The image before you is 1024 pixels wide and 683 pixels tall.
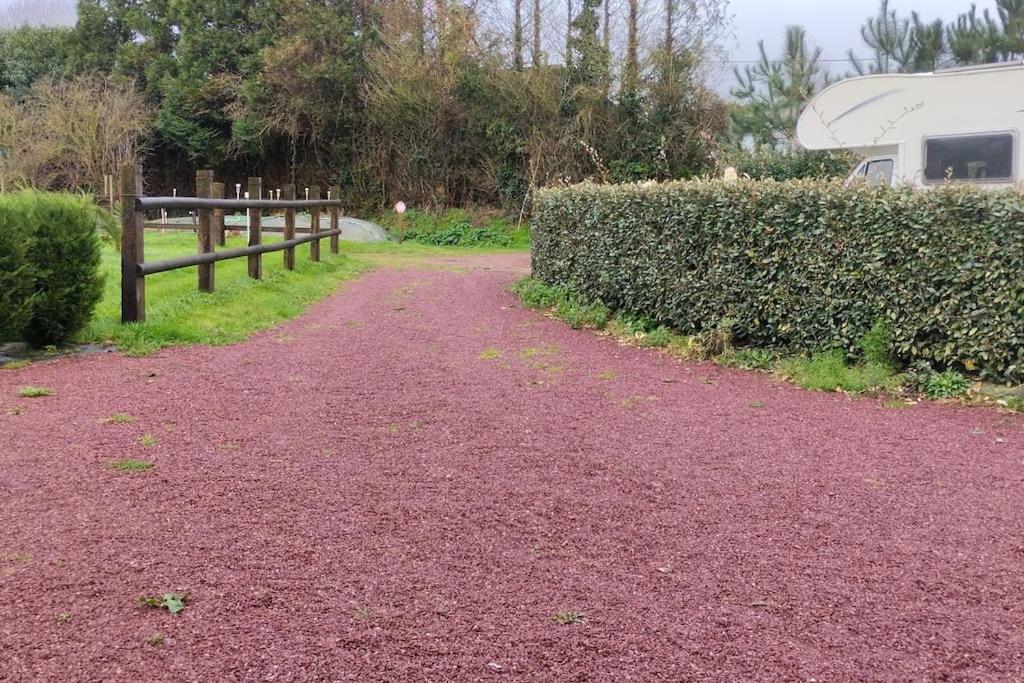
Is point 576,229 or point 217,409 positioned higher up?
point 576,229

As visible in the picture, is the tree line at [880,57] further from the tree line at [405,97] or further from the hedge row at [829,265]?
the hedge row at [829,265]

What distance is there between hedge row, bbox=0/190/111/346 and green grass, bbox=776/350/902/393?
5529 millimetres

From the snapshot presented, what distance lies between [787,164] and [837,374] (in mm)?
13809

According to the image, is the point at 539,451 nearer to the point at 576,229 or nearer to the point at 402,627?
the point at 402,627

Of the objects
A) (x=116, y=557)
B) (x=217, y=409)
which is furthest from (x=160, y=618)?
(x=217, y=409)

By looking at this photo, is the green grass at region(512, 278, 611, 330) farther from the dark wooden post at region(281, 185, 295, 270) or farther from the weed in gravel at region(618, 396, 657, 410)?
the dark wooden post at region(281, 185, 295, 270)

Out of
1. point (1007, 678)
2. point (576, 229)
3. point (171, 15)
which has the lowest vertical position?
point (1007, 678)

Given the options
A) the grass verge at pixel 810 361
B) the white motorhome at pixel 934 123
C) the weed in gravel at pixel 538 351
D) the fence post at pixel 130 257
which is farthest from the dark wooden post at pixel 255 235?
the white motorhome at pixel 934 123

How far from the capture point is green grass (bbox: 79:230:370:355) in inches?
300

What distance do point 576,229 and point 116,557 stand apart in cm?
804

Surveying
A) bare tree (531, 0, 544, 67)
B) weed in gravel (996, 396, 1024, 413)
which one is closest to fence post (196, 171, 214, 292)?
weed in gravel (996, 396, 1024, 413)

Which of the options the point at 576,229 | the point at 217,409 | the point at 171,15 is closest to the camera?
the point at 217,409

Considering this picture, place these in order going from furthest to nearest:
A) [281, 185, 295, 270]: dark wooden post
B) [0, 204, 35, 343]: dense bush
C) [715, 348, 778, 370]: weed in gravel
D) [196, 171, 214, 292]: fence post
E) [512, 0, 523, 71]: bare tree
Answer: [512, 0, 523, 71]: bare tree → [281, 185, 295, 270]: dark wooden post → [196, 171, 214, 292]: fence post → [715, 348, 778, 370]: weed in gravel → [0, 204, 35, 343]: dense bush

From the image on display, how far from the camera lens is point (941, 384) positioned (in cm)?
640
